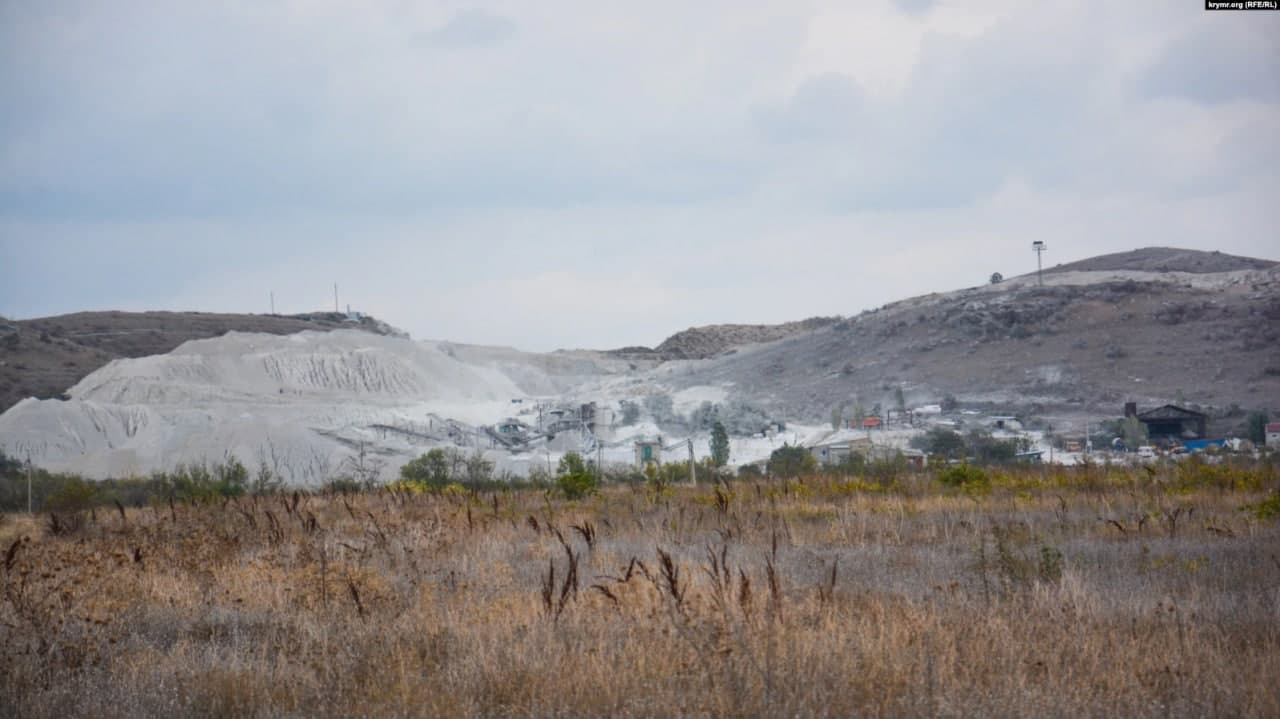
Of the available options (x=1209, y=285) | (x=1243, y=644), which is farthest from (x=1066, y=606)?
(x=1209, y=285)

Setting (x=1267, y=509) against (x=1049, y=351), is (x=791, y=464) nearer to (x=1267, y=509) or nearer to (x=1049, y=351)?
(x=1267, y=509)

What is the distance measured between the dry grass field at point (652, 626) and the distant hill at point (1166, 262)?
8371cm

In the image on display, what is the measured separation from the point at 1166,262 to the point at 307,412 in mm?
Answer: 76261

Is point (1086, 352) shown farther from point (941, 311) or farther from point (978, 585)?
point (978, 585)

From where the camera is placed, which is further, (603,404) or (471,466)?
(603,404)

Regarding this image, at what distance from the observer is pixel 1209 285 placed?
2894 inches

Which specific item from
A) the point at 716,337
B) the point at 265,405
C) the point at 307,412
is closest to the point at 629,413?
the point at 307,412

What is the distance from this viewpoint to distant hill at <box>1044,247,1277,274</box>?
88188mm

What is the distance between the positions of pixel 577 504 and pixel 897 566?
9.18 m

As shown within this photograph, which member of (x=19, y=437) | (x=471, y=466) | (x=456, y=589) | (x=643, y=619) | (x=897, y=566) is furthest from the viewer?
(x=19, y=437)

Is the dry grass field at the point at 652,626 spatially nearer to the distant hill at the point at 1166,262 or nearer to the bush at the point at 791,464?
the bush at the point at 791,464

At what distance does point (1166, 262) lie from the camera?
9400 cm

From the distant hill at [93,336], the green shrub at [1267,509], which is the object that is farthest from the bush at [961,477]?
the distant hill at [93,336]

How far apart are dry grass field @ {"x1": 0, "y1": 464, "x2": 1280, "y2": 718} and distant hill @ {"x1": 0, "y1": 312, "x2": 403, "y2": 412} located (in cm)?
6684
